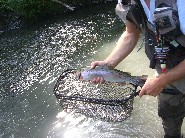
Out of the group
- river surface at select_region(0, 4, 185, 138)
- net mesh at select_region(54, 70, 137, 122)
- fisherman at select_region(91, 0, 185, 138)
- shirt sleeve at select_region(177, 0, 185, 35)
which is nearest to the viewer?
shirt sleeve at select_region(177, 0, 185, 35)

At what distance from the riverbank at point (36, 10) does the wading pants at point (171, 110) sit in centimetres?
962

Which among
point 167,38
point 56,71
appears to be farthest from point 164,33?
point 56,71

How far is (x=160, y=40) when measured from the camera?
3.12 m

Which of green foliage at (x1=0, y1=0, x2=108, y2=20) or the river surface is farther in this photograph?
green foliage at (x1=0, y1=0, x2=108, y2=20)

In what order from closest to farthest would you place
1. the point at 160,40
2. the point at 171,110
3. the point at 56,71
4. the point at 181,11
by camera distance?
the point at 181,11 < the point at 160,40 < the point at 171,110 < the point at 56,71

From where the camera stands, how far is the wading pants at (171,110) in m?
3.88

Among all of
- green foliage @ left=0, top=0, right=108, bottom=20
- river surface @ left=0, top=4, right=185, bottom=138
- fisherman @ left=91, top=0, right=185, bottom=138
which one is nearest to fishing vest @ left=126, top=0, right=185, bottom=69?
fisherman @ left=91, top=0, right=185, bottom=138

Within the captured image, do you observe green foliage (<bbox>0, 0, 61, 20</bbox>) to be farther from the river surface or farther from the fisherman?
the fisherman

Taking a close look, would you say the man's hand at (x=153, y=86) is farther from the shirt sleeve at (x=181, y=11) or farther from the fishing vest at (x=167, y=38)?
the shirt sleeve at (x=181, y=11)

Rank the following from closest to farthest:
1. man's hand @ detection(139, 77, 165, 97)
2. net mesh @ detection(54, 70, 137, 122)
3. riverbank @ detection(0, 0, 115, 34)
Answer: man's hand @ detection(139, 77, 165, 97)
net mesh @ detection(54, 70, 137, 122)
riverbank @ detection(0, 0, 115, 34)

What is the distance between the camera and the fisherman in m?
2.90

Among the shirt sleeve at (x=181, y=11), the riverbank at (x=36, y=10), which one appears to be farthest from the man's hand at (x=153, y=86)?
the riverbank at (x=36, y=10)

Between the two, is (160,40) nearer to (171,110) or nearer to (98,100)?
(98,100)

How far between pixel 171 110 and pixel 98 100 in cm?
108
